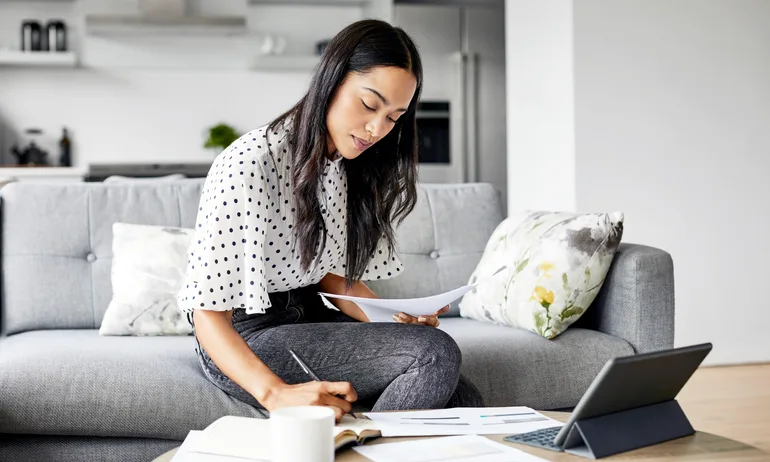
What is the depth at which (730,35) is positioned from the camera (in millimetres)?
4137

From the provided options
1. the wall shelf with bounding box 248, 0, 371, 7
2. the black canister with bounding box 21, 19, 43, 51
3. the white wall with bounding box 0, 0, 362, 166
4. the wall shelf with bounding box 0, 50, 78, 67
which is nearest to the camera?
the wall shelf with bounding box 0, 50, 78, 67

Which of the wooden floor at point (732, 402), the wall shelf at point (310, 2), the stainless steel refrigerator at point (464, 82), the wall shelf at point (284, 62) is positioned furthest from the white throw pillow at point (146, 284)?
the wall shelf at point (310, 2)

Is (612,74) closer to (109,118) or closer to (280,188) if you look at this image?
(280,188)

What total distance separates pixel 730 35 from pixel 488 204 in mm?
2074

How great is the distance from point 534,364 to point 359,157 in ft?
2.37

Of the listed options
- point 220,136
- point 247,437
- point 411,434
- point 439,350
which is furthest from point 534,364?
point 220,136

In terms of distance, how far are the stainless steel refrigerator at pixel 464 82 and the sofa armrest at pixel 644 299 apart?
12.5 feet

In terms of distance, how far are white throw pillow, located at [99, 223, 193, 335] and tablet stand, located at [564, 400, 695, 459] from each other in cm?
146

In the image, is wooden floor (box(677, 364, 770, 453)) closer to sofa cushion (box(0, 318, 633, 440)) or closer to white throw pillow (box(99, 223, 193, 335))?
sofa cushion (box(0, 318, 633, 440))

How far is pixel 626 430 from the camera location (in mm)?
1131

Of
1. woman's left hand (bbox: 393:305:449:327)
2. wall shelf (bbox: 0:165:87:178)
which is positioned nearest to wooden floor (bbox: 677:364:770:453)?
woman's left hand (bbox: 393:305:449:327)

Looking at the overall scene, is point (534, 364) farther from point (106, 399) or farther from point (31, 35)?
point (31, 35)

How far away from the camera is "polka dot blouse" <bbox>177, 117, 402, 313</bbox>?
147cm

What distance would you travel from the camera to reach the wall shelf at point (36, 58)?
5793mm
